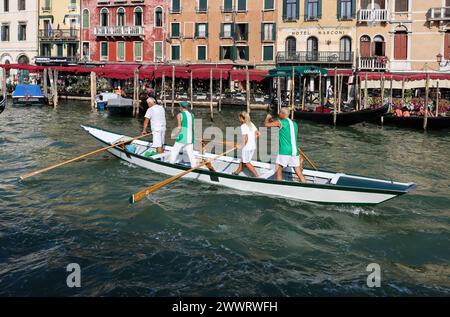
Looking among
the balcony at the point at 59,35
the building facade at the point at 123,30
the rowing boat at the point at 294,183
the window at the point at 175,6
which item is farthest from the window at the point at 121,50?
the rowing boat at the point at 294,183

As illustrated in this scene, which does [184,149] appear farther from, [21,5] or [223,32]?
[21,5]

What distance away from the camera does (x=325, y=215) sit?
8.94m

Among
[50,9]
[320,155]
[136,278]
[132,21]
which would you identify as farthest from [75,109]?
[136,278]

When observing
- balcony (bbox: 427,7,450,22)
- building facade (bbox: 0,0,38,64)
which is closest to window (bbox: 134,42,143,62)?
building facade (bbox: 0,0,38,64)

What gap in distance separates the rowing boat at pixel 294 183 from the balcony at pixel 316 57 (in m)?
23.4

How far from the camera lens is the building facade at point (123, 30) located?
38.6m

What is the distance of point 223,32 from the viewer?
121 ft

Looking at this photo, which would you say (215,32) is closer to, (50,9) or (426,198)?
(50,9)

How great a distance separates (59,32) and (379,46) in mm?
24460

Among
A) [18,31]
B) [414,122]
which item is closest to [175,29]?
[18,31]

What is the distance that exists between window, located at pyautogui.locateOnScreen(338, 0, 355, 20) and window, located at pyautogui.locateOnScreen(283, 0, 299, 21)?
288 centimetres

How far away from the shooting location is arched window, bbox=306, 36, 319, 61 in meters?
34.0

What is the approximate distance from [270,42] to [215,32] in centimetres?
411

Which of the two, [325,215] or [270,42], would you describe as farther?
[270,42]
